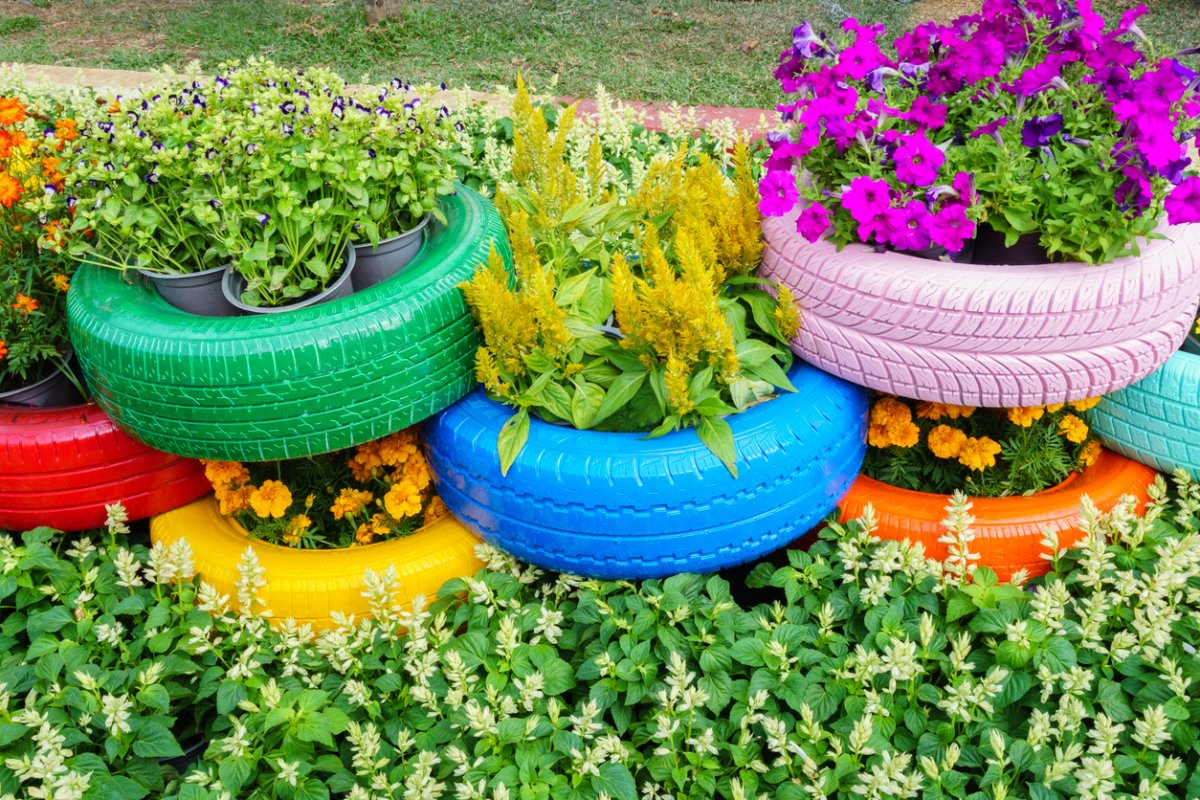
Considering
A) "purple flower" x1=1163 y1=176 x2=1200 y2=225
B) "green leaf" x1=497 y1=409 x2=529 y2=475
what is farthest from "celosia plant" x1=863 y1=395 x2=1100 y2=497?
"green leaf" x1=497 y1=409 x2=529 y2=475

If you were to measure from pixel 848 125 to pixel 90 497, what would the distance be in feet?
7.86

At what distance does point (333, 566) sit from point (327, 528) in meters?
0.31

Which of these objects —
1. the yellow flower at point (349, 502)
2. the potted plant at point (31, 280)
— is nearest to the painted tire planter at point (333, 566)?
the yellow flower at point (349, 502)

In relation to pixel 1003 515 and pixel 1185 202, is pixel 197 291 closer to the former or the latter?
pixel 1003 515

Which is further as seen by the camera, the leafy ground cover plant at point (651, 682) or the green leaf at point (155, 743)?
the green leaf at point (155, 743)

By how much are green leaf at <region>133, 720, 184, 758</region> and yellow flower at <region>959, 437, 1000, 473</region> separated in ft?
7.18

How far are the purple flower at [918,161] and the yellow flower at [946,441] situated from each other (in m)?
0.73

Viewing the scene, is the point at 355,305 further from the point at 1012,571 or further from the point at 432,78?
the point at 432,78

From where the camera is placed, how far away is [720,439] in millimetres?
2379

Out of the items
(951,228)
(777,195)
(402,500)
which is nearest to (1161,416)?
(951,228)

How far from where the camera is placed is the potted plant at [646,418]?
2367 mm

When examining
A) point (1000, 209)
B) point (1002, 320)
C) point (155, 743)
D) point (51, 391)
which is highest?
point (1000, 209)

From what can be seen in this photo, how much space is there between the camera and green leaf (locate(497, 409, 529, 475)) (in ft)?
7.93

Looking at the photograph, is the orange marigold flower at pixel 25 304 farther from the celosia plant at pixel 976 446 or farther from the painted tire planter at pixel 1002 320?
the celosia plant at pixel 976 446
